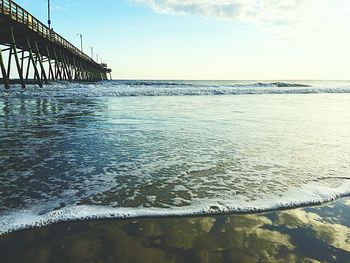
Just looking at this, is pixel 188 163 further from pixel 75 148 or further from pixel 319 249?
pixel 319 249

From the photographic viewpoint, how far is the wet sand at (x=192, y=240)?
2.08 metres

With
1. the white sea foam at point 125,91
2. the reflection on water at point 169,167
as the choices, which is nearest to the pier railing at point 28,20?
the white sea foam at point 125,91

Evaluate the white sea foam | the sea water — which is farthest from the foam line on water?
the white sea foam

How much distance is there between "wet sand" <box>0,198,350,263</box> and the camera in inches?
81.8

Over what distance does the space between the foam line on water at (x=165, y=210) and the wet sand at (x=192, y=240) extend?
10cm

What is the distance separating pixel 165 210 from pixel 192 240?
2.00 feet

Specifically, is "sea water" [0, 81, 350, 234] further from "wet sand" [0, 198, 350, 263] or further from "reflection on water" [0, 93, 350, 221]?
"wet sand" [0, 198, 350, 263]

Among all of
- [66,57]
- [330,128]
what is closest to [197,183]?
[330,128]

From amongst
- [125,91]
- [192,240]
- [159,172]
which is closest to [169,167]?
[159,172]

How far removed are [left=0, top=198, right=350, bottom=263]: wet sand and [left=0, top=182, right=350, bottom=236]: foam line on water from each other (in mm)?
97

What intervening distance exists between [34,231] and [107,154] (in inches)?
101

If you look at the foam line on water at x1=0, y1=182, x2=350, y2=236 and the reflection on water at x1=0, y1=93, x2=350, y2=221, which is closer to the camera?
the foam line on water at x1=0, y1=182, x2=350, y2=236

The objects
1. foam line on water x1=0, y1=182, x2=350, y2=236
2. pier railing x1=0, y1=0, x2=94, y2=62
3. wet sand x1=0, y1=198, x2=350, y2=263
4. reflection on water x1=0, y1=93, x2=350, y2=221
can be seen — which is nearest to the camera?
wet sand x1=0, y1=198, x2=350, y2=263

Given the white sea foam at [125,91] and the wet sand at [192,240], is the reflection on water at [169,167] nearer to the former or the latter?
the wet sand at [192,240]
